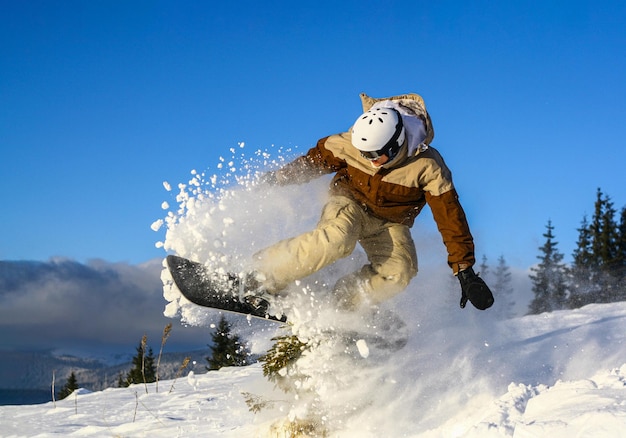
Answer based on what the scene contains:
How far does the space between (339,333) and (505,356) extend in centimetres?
203

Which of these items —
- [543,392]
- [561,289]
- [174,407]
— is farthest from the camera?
[561,289]

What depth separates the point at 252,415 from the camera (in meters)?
5.58

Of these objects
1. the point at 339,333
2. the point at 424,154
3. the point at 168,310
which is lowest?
the point at 339,333

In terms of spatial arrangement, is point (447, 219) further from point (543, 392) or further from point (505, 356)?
point (505, 356)

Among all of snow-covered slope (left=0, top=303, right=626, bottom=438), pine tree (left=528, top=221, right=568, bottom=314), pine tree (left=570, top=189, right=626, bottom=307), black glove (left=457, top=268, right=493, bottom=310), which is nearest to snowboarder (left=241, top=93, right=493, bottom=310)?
black glove (left=457, top=268, right=493, bottom=310)

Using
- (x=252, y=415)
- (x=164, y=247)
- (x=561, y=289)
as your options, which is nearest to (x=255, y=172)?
(x=164, y=247)

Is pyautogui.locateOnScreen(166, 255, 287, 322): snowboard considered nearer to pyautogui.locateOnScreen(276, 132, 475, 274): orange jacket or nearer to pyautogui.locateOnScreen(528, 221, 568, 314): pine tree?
pyautogui.locateOnScreen(276, 132, 475, 274): orange jacket

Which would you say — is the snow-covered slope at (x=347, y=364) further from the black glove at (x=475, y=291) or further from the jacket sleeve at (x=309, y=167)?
the black glove at (x=475, y=291)

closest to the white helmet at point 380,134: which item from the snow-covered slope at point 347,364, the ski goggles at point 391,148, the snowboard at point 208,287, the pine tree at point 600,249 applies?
the ski goggles at point 391,148

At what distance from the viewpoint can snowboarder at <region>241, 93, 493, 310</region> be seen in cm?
445

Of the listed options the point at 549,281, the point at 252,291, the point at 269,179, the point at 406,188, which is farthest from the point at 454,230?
the point at 549,281

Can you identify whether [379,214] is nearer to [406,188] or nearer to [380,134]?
[406,188]

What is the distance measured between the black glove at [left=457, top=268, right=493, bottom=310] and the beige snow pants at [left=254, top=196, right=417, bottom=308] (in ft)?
1.94

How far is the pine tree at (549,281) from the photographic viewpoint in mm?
26172
